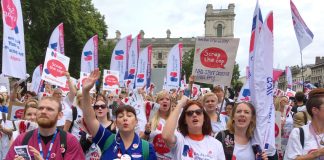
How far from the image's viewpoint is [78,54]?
107 ft

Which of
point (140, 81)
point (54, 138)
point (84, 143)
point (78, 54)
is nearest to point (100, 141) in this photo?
point (54, 138)

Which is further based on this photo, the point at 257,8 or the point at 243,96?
the point at 243,96

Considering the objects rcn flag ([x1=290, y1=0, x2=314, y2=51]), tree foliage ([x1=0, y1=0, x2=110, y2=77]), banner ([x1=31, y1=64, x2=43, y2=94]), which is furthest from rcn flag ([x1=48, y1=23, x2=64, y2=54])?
tree foliage ([x1=0, y1=0, x2=110, y2=77])

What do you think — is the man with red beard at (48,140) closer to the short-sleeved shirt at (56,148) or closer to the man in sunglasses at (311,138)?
the short-sleeved shirt at (56,148)

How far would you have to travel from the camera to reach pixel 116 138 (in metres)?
3.94

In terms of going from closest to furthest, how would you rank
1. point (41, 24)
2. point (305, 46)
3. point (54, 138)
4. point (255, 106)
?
point (54, 138)
point (255, 106)
point (305, 46)
point (41, 24)

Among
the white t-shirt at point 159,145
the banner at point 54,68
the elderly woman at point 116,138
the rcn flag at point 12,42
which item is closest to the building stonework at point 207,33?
the banner at point 54,68

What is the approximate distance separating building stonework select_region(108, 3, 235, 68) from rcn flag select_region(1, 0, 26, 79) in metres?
97.7

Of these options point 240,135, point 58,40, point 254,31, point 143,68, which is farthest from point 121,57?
point 240,135

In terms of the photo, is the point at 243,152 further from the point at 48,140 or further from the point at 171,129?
the point at 48,140

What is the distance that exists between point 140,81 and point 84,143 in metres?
11.1

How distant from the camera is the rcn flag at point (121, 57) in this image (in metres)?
14.9

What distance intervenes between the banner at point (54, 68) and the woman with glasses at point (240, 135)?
4.95 m

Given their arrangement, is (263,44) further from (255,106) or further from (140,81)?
(140,81)
